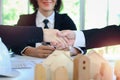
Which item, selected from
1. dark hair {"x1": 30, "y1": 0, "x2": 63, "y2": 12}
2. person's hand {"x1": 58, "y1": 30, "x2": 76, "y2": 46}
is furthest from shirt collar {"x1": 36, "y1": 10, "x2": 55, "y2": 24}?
person's hand {"x1": 58, "y1": 30, "x2": 76, "y2": 46}

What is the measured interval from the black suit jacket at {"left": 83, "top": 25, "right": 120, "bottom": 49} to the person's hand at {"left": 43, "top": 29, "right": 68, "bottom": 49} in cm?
11

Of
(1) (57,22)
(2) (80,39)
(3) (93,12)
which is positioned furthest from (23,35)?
(3) (93,12)

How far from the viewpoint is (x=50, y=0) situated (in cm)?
205

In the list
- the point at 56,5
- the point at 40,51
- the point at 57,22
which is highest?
the point at 56,5

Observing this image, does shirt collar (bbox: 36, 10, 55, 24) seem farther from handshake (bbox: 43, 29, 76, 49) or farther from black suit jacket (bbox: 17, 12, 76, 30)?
handshake (bbox: 43, 29, 76, 49)

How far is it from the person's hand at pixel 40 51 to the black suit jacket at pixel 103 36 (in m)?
0.20

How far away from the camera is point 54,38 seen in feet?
3.95

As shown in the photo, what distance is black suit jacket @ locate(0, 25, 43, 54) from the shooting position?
1136mm

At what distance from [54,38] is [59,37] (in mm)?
25

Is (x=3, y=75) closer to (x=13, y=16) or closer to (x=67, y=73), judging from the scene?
(x=67, y=73)

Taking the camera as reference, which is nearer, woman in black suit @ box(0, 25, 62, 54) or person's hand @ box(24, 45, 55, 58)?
woman in black suit @ box(0, 25, 62, 54)

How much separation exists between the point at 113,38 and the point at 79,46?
0.57ft

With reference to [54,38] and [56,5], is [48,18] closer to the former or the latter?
[56,5]

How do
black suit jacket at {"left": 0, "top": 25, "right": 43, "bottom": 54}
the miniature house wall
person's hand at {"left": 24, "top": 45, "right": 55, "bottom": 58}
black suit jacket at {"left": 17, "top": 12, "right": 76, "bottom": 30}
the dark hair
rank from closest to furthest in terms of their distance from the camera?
the miniature house wall, black suit jacket at {"left": 0, "top": 25, "right": 43, "bottom": 54}, person's hand at {"left": 24, "top": 45, "right": 55, "bottom": 58}, black suit jacket at {"left": 17, "top": 12, "right": 76, "bottom": 30}, the dark hair
